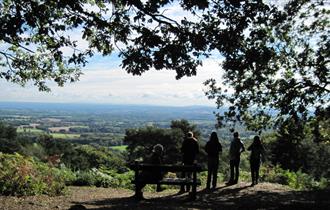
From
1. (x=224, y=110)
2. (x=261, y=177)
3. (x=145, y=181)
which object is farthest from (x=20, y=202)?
(x=261, y=177)

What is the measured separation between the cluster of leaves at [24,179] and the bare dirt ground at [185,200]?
44 cm

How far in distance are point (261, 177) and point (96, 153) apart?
42243 millimetres

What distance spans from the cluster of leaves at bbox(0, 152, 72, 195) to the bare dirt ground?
0.44 metres

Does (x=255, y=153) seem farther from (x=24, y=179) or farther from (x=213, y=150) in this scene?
(x=24, y=179)

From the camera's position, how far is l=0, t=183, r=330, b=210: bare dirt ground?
41.6 feet

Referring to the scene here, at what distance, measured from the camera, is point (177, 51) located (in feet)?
34.6

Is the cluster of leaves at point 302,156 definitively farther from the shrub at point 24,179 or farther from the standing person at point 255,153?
the shrub at point 24,179

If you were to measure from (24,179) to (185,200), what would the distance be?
4.76 metres

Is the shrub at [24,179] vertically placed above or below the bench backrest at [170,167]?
below

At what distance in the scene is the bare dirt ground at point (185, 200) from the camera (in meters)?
12.7

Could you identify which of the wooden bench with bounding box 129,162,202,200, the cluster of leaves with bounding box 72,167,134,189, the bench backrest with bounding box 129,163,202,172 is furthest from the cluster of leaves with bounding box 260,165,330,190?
the bench backrest with bounding box 129,163,202,172

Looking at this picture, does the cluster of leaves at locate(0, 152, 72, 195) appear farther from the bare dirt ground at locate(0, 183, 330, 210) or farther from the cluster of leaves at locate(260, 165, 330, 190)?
the cluster of leaves at locate(260, 165, 330, 190)


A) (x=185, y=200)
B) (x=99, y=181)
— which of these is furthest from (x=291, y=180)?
(x=185, y=200)

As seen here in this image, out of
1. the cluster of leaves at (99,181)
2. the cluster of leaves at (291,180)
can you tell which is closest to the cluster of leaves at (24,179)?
the cluster of leaves at (99,181)
